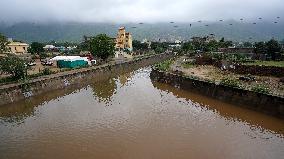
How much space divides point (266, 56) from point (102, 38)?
3516 cm

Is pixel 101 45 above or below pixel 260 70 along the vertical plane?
above

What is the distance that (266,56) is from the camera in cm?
6150

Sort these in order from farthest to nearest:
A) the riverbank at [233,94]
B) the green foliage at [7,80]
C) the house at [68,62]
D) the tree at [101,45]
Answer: the tree at [101,45] < the house at [68,62] < the green foliage at [7,80] < the riverbank at [233,94]

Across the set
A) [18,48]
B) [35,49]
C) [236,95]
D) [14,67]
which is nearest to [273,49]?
[236,95]

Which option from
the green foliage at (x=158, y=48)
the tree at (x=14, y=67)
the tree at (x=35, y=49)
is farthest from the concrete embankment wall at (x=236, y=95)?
the green foliage at (x=158, y=48)

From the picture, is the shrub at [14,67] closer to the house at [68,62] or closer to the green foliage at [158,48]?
the house at [68,62]

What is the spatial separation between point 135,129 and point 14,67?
22.1 metres

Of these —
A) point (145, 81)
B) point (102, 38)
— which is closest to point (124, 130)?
point (145, 81)

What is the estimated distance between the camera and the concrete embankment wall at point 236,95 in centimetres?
2805

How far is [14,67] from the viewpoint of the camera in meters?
38.9

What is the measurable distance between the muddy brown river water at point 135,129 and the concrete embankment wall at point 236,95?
868 millimetres

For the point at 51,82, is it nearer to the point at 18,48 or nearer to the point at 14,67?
the point at 14,67

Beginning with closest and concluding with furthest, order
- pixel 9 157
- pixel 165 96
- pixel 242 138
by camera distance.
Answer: pixel 9 157 < pixel 242 138 < pixel 165 96

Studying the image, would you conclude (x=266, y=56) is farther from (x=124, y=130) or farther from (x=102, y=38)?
(x=124, y=130)
